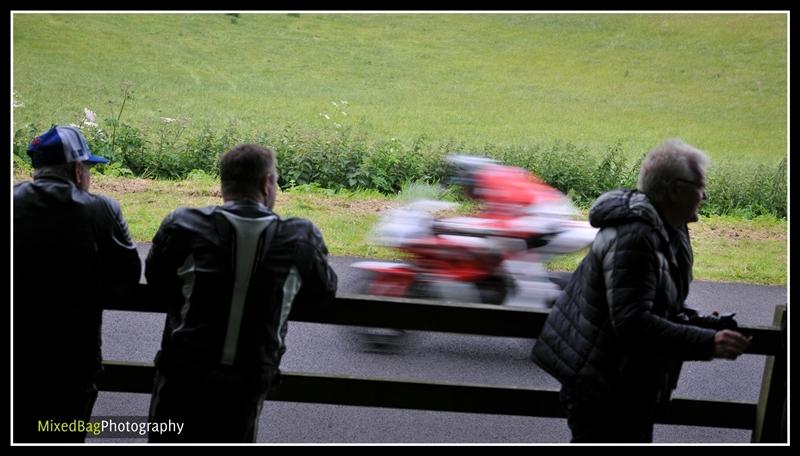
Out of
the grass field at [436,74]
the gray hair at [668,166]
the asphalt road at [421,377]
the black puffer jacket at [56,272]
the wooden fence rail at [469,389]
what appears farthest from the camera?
the grass field at [436,74]

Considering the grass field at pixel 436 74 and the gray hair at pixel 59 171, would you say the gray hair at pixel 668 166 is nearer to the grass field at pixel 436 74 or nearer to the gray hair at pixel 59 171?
the gray hair at pixel 59 171

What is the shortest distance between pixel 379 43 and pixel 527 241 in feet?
75.0

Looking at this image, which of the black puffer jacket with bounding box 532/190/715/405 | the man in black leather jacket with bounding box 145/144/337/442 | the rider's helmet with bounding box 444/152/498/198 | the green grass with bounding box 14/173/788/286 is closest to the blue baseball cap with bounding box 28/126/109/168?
the man in black leather jacket with bounding box 145/144/337/442

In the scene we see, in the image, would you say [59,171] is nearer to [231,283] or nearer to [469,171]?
[231,283]

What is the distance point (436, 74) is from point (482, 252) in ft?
68.2

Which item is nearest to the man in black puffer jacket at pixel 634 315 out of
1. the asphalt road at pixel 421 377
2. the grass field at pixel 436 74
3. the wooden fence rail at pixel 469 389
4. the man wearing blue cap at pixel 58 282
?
the wooden fence rail at pixel 469 389

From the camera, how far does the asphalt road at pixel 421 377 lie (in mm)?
5598

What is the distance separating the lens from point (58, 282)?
3420 mm

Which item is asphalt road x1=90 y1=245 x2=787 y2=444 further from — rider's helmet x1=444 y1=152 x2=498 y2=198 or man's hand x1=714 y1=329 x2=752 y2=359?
man's hand x1=714 y1=329 x2=752 y2=359

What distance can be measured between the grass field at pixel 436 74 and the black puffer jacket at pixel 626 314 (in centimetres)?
1491

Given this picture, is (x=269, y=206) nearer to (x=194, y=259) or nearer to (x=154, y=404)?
(x=194, y=259)

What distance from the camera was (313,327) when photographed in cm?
765

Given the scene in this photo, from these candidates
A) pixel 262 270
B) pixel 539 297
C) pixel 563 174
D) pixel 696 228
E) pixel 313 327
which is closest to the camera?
pixel 262 270

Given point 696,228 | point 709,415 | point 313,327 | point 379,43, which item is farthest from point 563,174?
point 379,43
